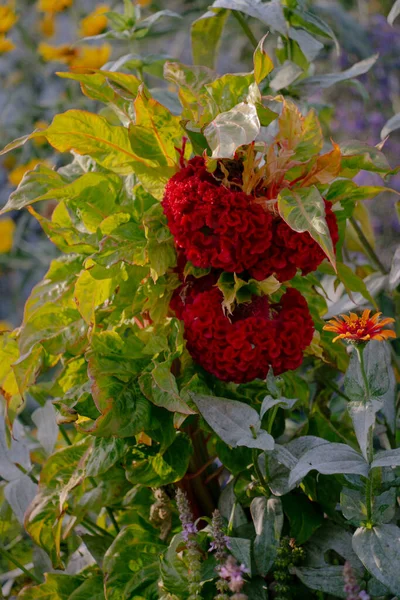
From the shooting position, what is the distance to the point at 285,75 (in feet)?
3.03

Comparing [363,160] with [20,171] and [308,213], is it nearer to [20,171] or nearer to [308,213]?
[308,213]

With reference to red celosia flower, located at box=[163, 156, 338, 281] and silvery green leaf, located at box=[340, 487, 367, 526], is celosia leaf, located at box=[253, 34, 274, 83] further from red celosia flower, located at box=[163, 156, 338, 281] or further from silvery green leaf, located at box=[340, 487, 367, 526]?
silvery green leaf, located at box=[340, 487, 367, 526]

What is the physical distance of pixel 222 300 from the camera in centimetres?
70

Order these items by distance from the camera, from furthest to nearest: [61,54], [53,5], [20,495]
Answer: [53,5]
[61,54]
[20,495]

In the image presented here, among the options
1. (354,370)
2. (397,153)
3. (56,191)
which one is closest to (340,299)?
(354,370)

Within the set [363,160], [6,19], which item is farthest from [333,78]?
[6,19]

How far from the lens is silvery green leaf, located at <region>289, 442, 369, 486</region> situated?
2.07ft

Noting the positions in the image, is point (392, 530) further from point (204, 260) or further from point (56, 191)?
point (56, 191)

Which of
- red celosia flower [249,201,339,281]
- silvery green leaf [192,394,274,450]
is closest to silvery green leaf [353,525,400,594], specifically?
silvery green leaf [192,394,274,450]

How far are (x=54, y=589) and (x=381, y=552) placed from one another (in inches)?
13.9

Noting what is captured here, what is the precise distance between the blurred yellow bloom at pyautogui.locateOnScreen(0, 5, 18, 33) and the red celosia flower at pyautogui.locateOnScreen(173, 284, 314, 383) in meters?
1.56

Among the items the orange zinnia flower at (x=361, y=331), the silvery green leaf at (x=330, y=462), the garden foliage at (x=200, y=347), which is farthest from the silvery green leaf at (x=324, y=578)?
the orange zinnia flower at (x=361, y=331)

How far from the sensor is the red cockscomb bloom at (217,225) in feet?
2.18

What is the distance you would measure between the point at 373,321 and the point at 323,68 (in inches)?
71.9
